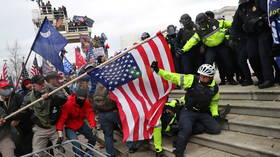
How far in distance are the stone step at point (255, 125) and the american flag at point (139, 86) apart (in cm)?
134

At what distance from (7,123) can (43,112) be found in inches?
31.3

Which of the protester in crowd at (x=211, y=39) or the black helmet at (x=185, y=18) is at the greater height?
the black helmet at (x=185, y=18)

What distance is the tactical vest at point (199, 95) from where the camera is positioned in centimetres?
404

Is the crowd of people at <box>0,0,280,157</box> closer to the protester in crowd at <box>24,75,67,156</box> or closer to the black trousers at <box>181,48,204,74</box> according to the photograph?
the protester in crowd at <box>24,75,67,156</box>

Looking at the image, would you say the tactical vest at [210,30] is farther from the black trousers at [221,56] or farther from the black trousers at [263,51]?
the black trousers at [263,51]

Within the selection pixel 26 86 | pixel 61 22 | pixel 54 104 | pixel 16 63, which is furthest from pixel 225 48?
pixel 16 63

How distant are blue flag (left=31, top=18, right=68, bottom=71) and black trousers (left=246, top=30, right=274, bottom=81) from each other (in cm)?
417

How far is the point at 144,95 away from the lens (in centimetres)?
383

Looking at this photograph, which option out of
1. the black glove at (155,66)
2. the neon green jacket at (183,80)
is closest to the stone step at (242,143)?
the neon green jacket at (183,80)

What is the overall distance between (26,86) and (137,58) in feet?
12.6

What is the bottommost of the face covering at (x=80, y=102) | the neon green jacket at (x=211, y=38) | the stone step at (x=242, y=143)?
the stone step at (x=242, y=143)

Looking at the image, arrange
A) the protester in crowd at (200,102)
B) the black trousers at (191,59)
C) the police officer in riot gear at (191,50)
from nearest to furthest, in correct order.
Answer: the protester in crowd at (200,102) → the police officer in riot gear at (191,50) → the black trousers at (191,59)

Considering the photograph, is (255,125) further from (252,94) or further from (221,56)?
(221,56)

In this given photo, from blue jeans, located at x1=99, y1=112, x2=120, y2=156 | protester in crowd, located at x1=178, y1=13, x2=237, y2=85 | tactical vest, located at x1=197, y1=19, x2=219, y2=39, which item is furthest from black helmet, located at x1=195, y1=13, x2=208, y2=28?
blue jeans, located at x1=99, y1=112, x2=120, y2=156
